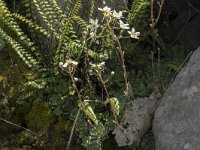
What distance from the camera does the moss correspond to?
3.10 metres

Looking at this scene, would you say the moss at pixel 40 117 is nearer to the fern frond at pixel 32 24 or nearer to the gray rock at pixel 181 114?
the fern frond at pixel 32 24

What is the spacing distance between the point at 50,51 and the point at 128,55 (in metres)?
0.57

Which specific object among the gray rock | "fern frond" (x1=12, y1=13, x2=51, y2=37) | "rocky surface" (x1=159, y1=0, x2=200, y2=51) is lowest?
the gray rock

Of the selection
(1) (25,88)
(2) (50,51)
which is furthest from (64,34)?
(1) (25,88)

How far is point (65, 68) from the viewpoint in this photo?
296 cm

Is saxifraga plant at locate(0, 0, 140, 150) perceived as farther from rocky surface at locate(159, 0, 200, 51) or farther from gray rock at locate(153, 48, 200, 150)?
rocky surface at locate(159, 0, 200, 51)

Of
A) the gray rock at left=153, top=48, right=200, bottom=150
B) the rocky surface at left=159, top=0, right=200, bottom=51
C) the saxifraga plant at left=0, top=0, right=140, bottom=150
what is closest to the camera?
the gray rock at left=153, top=48, right=200, bottom=150

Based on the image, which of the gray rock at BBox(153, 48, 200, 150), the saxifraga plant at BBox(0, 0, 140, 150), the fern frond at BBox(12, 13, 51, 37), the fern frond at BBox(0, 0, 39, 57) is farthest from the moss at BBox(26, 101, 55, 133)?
the gray rock at BBox(153, 48, 200, 150)

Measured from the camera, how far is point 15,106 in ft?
10.5

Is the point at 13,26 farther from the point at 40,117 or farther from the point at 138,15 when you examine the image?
the point at 138,15

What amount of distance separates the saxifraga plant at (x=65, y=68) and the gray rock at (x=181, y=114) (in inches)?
12.1

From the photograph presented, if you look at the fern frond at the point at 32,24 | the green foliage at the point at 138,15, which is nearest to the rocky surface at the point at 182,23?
the green foliage at the point at 138,15

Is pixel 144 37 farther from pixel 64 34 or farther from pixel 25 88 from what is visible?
pixel 25 88

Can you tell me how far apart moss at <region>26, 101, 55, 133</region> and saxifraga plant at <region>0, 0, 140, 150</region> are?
5 centimetres
